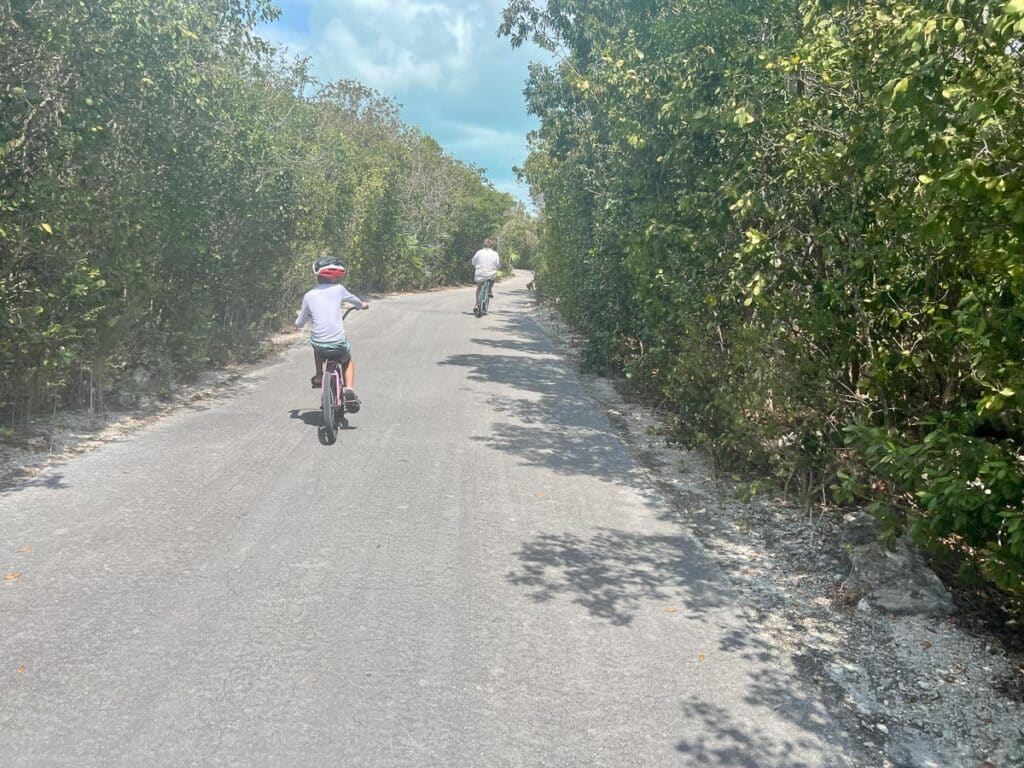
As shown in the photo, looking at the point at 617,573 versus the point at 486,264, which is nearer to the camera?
the point at 617,573

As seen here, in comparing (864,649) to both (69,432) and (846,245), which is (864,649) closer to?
(846,245)

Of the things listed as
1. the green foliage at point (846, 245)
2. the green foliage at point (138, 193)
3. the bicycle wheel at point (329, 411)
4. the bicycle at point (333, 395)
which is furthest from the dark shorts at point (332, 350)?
the green foliage at point (846, 245)

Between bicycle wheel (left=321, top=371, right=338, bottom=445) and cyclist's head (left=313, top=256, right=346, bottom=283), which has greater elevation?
cyclist's head (left=313, top=256, right=346, bottom=283)

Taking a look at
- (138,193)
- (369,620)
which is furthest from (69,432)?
(369,620)

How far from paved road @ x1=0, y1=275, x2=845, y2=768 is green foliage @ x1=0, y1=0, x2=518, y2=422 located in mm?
1546

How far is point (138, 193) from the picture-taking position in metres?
8.66

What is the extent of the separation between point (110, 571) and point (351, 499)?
1.95 m

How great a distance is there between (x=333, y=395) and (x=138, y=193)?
306 centimetres

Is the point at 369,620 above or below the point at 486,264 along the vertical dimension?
below

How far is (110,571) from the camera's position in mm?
4852

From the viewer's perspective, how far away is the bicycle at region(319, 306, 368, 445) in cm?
818

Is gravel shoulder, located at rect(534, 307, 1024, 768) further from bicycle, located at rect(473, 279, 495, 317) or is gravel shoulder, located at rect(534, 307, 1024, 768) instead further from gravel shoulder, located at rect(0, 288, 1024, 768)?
bicycle, located at rect(473, 279, 495, 317)

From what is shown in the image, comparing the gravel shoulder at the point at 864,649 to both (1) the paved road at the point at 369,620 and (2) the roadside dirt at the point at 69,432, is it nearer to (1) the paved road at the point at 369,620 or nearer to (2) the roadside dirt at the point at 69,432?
(1) the paved road at the point at 369,620

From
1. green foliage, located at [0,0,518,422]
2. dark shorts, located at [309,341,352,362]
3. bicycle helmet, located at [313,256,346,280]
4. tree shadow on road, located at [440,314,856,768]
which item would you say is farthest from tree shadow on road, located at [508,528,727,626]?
green foliage, located at [0,0,518,422]
